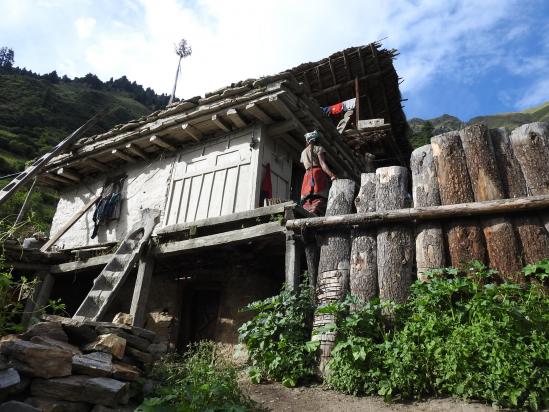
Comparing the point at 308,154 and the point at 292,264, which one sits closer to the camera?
the point at 292,264

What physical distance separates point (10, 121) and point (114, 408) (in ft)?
132

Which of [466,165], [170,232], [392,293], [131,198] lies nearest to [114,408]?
[392,293]

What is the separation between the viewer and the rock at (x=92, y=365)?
3.66 m

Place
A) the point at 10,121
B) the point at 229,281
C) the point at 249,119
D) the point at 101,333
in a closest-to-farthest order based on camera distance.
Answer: the point at 101,333 → the point at 229,281 → the point at 249,119 → the point at 10,121

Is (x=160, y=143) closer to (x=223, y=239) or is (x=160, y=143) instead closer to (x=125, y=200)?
(x=125, y=200)

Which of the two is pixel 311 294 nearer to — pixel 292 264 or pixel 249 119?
pixel 292 264

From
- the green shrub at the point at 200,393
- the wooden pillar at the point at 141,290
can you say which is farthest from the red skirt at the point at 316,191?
the green shrub at the point at 200,393

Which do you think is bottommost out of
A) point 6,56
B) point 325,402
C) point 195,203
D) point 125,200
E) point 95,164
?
point 325,402

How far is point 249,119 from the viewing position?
877 cm

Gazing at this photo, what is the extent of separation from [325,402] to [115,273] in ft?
14.1

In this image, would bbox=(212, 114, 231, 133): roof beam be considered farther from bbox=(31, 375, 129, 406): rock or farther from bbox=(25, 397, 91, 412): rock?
bbox=(25, 397, 91, 412): rock

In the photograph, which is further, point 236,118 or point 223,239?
point 236,118

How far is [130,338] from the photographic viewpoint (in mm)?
4484

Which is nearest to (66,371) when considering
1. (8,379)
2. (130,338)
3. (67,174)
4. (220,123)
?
(8,379)
